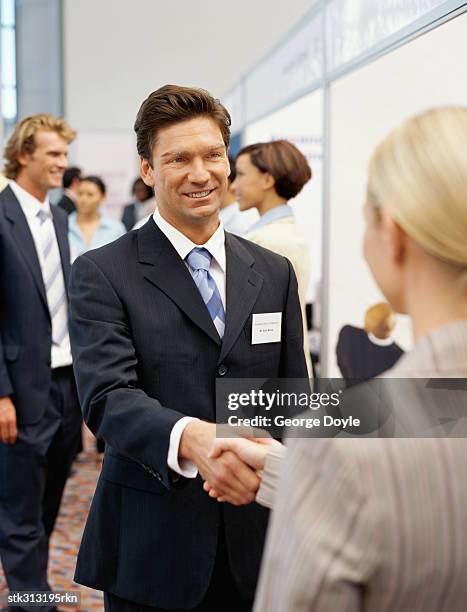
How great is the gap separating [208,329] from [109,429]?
287 mm

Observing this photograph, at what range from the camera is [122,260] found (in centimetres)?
173

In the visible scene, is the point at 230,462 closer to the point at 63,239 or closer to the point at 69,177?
the point at 63,239

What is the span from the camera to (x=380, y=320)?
10.9 ft

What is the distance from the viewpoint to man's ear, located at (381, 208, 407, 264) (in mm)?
878

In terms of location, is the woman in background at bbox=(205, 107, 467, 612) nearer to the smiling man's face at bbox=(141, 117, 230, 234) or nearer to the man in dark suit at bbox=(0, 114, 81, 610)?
the smiling man's face at bbox=(141, 117, 230, 234)

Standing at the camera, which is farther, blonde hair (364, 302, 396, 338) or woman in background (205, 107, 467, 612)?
blonde hair (364, 302, 396, 338)

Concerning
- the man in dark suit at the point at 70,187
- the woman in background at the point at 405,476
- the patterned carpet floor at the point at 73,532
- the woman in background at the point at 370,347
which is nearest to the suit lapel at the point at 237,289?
the woman in background at the point at 405,476

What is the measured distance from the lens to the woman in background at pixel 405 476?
80 centimetres

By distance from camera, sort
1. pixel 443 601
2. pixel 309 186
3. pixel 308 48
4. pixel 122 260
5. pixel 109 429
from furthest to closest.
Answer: pixel 309 186, pixel 308 48, pixel 122 260, pixel 109 429, pixel 443 601

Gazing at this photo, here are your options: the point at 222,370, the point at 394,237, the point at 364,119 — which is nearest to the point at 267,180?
the point at 364,119

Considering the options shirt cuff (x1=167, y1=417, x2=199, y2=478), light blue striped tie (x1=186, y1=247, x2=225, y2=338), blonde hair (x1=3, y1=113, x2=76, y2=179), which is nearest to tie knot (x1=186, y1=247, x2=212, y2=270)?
light blue striped tie (x1=186, y1=247, x2=225, y2=338)

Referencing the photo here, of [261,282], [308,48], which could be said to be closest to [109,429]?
[261,282]

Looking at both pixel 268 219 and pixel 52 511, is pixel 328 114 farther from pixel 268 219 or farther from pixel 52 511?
pixel 52 511

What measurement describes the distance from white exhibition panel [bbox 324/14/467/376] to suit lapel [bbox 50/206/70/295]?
124cm
